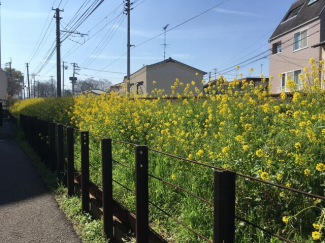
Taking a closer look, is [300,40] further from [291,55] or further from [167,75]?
[167,75]

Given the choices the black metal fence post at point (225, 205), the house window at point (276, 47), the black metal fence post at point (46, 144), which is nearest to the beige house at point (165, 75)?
the house window at point (276, 47)

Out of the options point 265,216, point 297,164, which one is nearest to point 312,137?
point 297,164

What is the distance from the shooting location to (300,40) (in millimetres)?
22641

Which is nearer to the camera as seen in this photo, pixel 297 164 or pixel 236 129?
pixel 297 164

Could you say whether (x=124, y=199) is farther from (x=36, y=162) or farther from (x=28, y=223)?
(x=36, y=162)

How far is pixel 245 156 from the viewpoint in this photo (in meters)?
2.89

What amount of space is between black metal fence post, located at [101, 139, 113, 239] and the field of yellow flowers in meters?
0.41

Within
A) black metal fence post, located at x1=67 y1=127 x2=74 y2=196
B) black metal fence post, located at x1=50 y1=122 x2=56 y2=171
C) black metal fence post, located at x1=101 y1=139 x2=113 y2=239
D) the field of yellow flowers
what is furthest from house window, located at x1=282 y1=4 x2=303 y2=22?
black metal fence post, located at x1=101 y1=139 x2=113 y2=239

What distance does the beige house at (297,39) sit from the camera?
2064cm

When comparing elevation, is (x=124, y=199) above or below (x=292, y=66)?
below

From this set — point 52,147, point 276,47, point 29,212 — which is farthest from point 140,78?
point 29,212

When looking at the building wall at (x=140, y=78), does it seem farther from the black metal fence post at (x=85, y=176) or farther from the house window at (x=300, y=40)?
the black metal fence post at (x=85, y=176)

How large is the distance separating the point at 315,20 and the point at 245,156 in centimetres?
2191

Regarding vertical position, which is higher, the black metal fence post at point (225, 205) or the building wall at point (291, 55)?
the building wall at point (291, 55)
